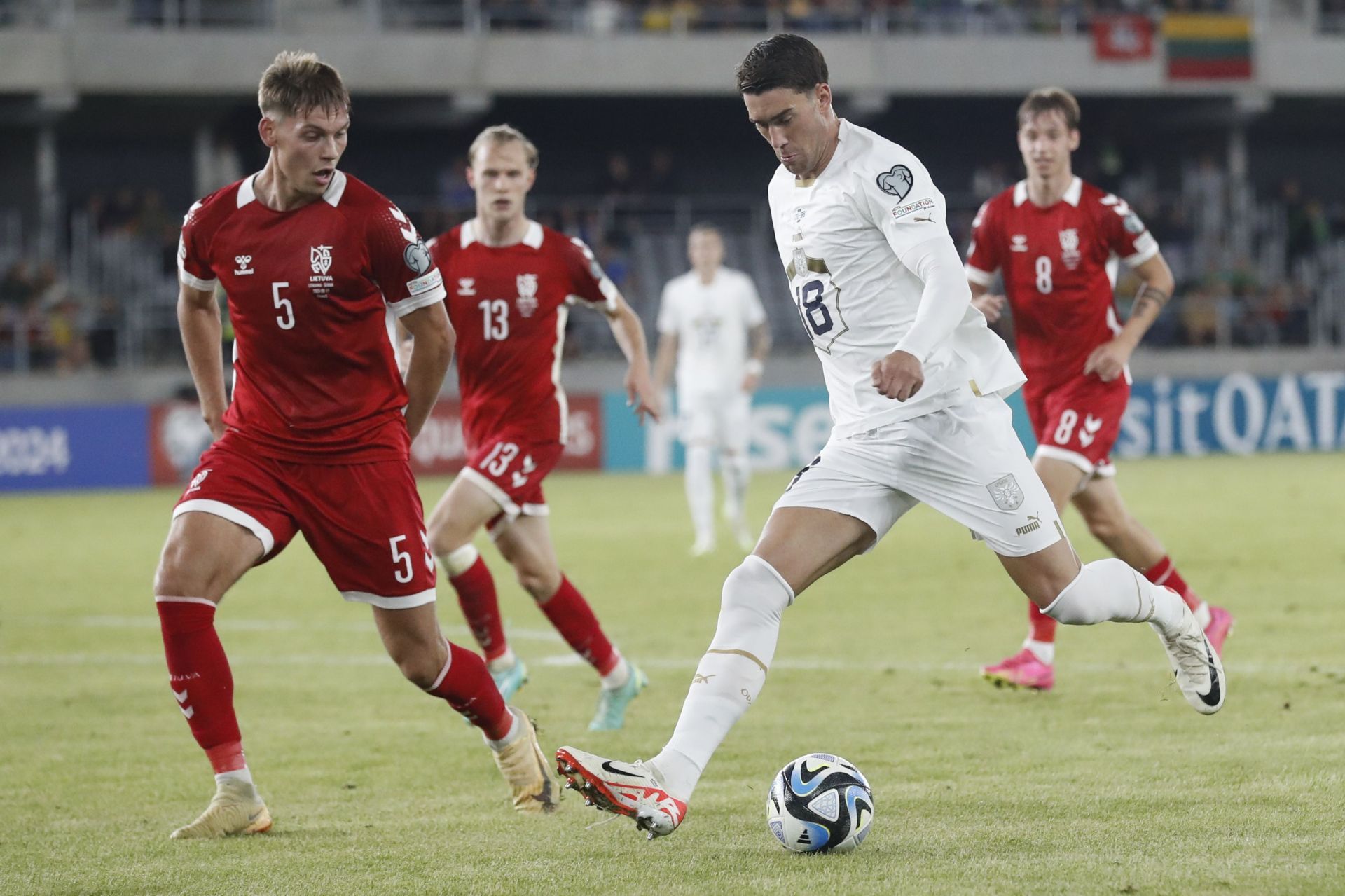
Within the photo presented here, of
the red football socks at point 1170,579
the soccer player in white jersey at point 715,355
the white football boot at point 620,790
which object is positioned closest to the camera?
the white football boot at point 620,790

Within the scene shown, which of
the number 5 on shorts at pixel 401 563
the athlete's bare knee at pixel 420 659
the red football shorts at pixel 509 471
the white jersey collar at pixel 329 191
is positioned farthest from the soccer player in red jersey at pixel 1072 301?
the white jersey collar at pixel 329 191

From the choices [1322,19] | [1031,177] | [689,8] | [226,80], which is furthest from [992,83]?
[1031,177]

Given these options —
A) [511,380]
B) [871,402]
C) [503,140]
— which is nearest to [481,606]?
[511,380]

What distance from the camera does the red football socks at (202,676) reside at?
199 inches

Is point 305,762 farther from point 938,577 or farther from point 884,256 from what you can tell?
point 938,577

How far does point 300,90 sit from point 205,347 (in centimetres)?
99

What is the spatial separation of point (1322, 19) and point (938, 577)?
82.6 ft

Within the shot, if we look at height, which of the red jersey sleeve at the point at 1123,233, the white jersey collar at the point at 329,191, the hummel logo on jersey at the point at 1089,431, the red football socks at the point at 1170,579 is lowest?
the red football socks at the point at 1170,579

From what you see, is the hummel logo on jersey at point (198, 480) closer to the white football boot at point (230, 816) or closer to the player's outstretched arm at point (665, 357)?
the white football boot at point (230, 816)

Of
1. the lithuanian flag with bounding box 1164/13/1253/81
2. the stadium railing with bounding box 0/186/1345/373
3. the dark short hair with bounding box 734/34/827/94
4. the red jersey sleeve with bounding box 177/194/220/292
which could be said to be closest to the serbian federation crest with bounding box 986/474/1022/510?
the dark short hair with bounding box 734/34/827/94

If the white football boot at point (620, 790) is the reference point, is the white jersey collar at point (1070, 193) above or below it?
above

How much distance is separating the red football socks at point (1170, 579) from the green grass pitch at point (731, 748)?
1.16 feet

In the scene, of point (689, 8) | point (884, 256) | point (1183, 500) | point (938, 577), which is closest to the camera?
point (884, 256)

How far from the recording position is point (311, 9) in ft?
92.9
